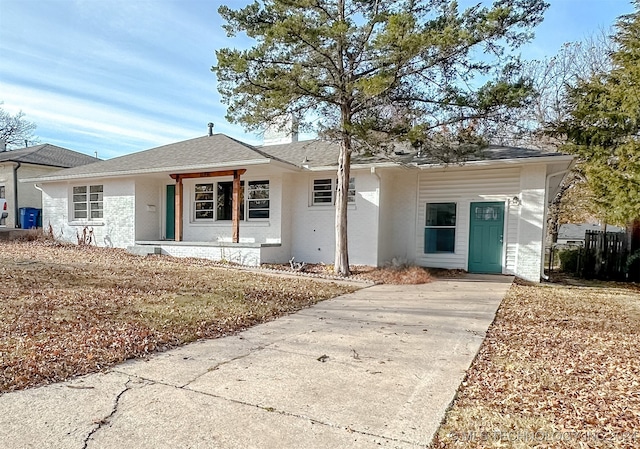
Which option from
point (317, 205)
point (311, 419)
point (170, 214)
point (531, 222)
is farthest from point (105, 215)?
point (311, 419)

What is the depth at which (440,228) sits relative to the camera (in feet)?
39.2

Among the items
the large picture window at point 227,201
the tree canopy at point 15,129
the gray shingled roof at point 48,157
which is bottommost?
the large picture window at point 227,201

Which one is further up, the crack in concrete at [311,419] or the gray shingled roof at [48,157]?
the gray shingled roof at [48,157]

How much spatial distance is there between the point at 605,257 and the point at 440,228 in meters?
6.08

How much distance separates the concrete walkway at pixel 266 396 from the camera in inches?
98.0

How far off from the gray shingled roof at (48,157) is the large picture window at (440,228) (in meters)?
20.0

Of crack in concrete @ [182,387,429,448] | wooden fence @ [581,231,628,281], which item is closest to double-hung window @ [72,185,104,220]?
crack in concrete @ [182,387,429,448]

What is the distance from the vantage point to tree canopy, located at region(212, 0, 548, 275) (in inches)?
313

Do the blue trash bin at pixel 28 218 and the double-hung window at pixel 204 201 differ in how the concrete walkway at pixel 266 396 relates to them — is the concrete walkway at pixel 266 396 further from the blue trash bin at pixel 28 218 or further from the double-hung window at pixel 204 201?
the blue trash bin at pixel 28 218

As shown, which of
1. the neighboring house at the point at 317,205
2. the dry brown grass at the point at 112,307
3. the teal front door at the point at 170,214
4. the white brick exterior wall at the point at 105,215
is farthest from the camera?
the teal front door at the point at 170,214

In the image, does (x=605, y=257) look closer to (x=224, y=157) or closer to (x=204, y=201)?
(x=224, y=157)

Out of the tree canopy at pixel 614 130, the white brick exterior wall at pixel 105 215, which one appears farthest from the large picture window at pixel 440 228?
the white brick exterior wall at pixel 105 215

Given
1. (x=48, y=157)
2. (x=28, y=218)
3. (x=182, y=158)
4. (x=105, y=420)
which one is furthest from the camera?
(x=48, y=157)

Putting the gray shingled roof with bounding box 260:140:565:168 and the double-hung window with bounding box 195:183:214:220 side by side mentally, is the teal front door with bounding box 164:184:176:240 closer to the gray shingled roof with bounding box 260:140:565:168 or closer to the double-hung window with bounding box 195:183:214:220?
the double-hung window with bounding box 195:183:214:220
